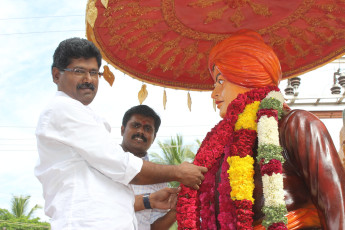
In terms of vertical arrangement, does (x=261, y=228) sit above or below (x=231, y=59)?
below

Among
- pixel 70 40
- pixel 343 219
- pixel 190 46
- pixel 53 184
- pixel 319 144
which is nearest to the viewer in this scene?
pixel 343 219

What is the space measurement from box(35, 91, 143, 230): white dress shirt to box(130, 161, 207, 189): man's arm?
0.27ft

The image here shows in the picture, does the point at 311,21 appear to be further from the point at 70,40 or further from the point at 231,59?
the point at 70,40

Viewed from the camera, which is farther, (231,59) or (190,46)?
(190,46)

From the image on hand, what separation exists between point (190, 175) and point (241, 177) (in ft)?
1.38

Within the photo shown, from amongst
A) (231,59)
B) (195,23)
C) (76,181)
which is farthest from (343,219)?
(195,23)

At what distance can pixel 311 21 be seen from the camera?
3.49 metres

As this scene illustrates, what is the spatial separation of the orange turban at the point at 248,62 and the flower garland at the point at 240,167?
126 mm

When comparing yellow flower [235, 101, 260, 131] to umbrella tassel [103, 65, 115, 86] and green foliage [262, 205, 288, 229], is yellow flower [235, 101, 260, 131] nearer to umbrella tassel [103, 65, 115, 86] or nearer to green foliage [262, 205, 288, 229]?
green foliage [262, 205, 288, 229]

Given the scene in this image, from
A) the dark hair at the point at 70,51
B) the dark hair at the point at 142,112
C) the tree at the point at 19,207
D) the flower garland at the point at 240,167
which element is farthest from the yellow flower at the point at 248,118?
the tree at the point at 19,207

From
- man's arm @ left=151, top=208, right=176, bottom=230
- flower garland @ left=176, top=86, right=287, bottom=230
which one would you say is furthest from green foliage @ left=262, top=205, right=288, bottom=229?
man's arm @ left=151, top=208, right=176, bottom=230

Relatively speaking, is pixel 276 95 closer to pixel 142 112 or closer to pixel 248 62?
pixel 248 62

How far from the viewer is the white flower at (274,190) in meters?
2.38

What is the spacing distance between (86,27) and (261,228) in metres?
2.03
